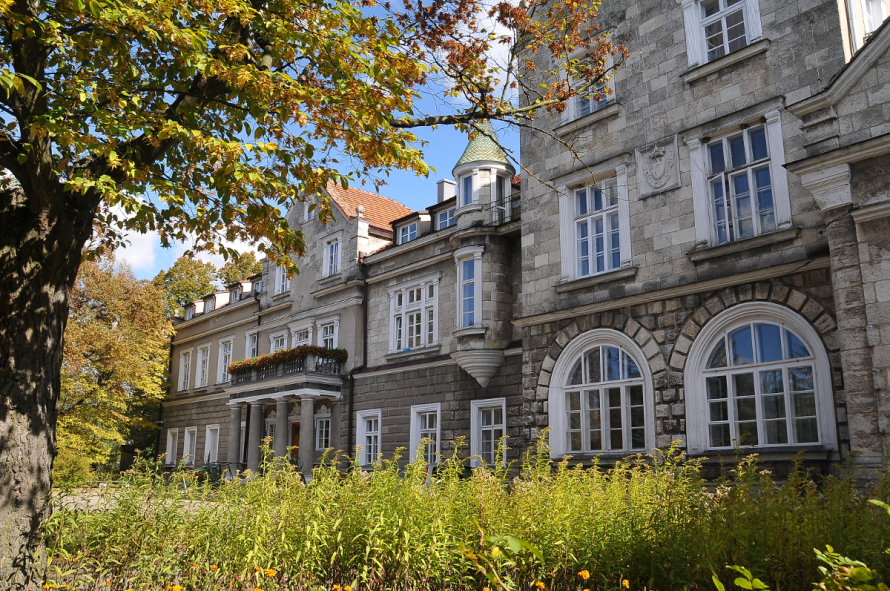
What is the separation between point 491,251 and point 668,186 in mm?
6509

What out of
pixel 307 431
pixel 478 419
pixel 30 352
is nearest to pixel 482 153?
pixel 478 419

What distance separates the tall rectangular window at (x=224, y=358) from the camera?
111 feet

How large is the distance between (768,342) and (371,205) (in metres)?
19.9

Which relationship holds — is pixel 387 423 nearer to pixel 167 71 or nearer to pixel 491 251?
pixel 491 251

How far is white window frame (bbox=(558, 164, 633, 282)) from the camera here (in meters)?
15.1

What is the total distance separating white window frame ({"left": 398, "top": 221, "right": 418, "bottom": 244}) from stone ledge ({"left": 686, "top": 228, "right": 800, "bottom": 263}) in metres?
12.7

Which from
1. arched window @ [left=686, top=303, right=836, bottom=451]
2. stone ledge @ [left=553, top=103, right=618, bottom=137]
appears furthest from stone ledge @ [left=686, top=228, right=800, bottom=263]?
stone ledge @ [left=553, top=103, right=618, bottom=137]

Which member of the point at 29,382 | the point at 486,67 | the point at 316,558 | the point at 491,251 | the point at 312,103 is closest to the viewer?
the point at 316,558

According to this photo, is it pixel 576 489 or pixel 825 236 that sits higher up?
pixel 825 236

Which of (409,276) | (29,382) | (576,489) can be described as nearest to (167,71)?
(29,382)

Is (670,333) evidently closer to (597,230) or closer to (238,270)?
(597,230)

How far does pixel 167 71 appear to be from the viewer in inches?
332

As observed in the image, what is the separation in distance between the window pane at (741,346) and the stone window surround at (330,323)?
1568 cm

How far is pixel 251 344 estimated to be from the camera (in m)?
31.6
